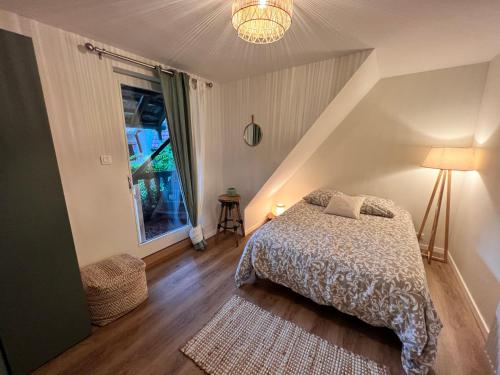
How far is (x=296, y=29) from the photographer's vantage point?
154 centimetres

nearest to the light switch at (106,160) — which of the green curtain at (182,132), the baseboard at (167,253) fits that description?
the green curtain at (182,132)

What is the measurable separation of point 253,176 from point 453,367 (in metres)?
2.45

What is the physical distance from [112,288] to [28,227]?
Answer: 72cm

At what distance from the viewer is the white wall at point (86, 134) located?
5.10 feet

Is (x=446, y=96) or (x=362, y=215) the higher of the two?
(x=446, y=96)

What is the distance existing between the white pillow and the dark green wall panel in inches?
99.1

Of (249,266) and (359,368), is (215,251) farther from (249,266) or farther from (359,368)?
(359,368)

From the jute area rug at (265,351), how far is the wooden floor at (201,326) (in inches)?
2.8

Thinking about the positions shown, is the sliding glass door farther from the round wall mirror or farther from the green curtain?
the round wall mirror

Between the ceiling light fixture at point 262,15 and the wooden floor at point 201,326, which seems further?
the wooden floor at point 201,326

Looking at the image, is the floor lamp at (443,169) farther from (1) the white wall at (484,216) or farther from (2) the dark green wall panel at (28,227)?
(2) the dark green wall panel at (28,227)

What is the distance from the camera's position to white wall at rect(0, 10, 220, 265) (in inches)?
61.2

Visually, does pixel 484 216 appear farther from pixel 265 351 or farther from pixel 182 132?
pixel 182 132

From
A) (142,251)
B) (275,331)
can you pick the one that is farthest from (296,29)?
Answer: (142,251)
